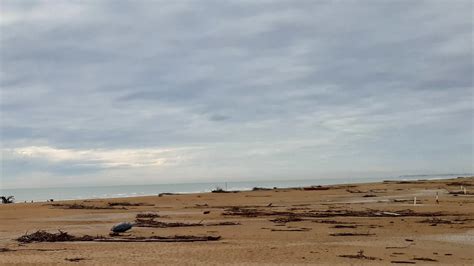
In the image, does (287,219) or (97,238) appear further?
(287,219)

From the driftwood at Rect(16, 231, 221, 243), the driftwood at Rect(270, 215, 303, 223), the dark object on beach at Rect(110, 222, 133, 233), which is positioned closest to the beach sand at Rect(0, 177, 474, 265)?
the driftwood at Rect(270, 215, 303, 223)

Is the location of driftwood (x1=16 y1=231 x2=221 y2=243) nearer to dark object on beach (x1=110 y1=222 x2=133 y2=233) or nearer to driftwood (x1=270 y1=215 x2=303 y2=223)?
dark object on beach (x1=110 y1=222 x2=133 y2=233)

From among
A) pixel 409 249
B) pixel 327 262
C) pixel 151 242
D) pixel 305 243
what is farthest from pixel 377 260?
pixel 151 242

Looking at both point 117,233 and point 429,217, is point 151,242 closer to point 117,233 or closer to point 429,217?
point 117,233

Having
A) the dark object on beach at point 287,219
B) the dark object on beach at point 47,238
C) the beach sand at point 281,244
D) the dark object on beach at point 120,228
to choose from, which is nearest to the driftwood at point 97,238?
the dark object on beach at point 47,238

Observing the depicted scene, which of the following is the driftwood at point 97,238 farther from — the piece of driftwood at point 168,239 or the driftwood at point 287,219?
the driftwood at point 287,219

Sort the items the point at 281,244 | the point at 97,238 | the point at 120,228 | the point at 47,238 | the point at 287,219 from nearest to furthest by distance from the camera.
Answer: the point at 281,244 < the point at 47,238 < the point at 97,238 < the point at 120,228 < the point at 287,219

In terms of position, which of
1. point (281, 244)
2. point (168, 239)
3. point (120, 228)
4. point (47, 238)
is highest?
point (120, 228)

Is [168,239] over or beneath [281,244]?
over

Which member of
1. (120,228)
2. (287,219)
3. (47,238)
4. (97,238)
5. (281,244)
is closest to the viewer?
(281,244)

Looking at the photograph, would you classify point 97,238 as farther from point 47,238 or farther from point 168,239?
point 168,239

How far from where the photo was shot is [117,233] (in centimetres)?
2116

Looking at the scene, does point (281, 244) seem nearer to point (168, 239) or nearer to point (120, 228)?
point (168, 239)

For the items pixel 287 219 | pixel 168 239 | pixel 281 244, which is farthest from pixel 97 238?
pixel 287 219
